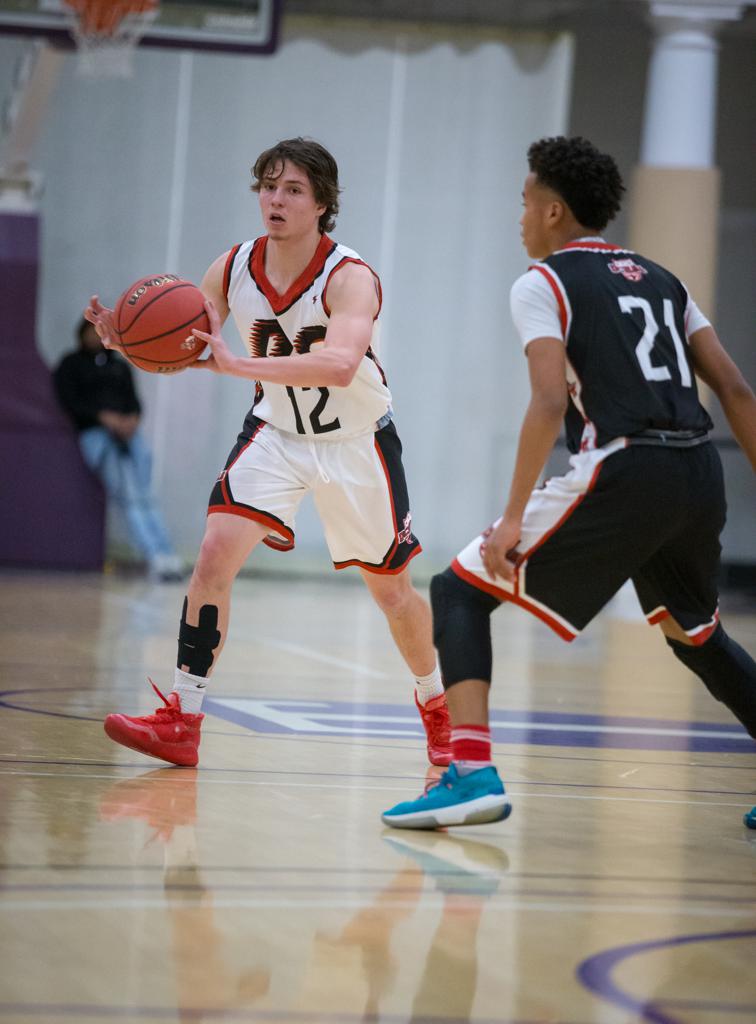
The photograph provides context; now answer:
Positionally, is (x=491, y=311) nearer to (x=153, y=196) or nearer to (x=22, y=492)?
(x=153, y=196)

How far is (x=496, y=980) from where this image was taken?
2.34 metres

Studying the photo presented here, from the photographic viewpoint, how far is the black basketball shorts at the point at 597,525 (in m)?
3.31

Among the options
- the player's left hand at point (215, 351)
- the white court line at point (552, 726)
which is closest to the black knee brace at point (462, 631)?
the player's left hand at point (215, 351)

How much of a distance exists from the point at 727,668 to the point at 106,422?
8.67 meters

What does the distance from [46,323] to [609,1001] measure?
37.2ft

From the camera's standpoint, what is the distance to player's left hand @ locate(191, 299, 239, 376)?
3.71m

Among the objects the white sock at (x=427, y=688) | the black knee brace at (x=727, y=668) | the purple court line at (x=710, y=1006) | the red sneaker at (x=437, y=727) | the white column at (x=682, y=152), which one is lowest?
the red sneaker at (x=437, y=727)

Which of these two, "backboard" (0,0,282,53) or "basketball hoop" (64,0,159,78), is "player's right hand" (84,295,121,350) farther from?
"basketball hoop" (64,0,159,78)

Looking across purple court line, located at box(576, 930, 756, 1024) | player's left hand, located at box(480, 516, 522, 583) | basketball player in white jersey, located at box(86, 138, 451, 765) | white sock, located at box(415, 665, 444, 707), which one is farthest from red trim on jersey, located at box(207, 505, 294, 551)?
purple court line, located at box(576, 930, 756, 1024)

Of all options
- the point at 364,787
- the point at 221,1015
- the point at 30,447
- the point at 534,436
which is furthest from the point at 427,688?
the point at 30,447

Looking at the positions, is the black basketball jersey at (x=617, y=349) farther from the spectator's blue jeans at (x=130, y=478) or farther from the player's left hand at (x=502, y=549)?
the spectator's blue jeans at (x=130, y=478)

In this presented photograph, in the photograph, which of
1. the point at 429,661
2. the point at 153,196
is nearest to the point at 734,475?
the point at 153,196

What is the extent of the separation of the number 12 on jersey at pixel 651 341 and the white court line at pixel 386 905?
1.13 meters

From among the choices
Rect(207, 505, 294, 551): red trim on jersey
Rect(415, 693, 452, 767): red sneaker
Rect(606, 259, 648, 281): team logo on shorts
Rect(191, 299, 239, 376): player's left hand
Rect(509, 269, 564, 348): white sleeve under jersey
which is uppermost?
Rect(606, 259, 648, 281): team logo on shorts
